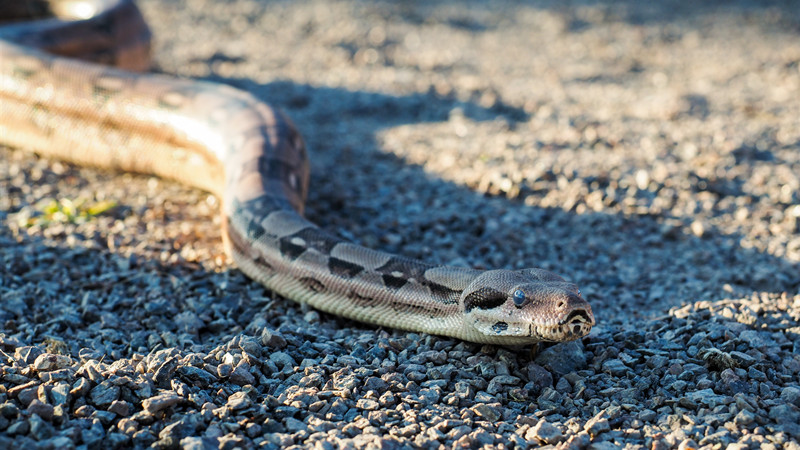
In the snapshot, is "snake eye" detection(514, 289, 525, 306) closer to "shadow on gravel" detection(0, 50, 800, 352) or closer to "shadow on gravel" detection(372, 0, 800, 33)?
"shadow on gravel" detection(0, 50, 800, 352)

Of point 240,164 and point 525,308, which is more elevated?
point 240,164

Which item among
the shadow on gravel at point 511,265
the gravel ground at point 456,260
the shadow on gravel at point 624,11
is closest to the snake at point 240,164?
the gravel ground at point 456,260

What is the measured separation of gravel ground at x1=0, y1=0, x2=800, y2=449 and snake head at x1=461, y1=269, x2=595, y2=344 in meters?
0.26

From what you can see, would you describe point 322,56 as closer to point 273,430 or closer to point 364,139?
point 364,139

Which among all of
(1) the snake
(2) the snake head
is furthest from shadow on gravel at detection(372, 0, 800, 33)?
(2) the snake head

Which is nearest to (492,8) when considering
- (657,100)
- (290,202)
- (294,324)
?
(657,100)

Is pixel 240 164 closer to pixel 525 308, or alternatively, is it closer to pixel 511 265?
pixel 511 265

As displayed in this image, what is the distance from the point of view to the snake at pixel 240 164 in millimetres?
4906

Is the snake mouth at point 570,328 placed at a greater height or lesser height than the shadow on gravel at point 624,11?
lesser

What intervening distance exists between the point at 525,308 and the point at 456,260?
1930mm

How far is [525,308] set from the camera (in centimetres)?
466

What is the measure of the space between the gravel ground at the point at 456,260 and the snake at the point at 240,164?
220 millimetres

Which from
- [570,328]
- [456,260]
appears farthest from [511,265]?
[570,328]

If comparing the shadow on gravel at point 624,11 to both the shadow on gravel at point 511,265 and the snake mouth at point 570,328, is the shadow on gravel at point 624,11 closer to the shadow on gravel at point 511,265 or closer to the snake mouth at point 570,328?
the shadow on gravel at point 511,265
